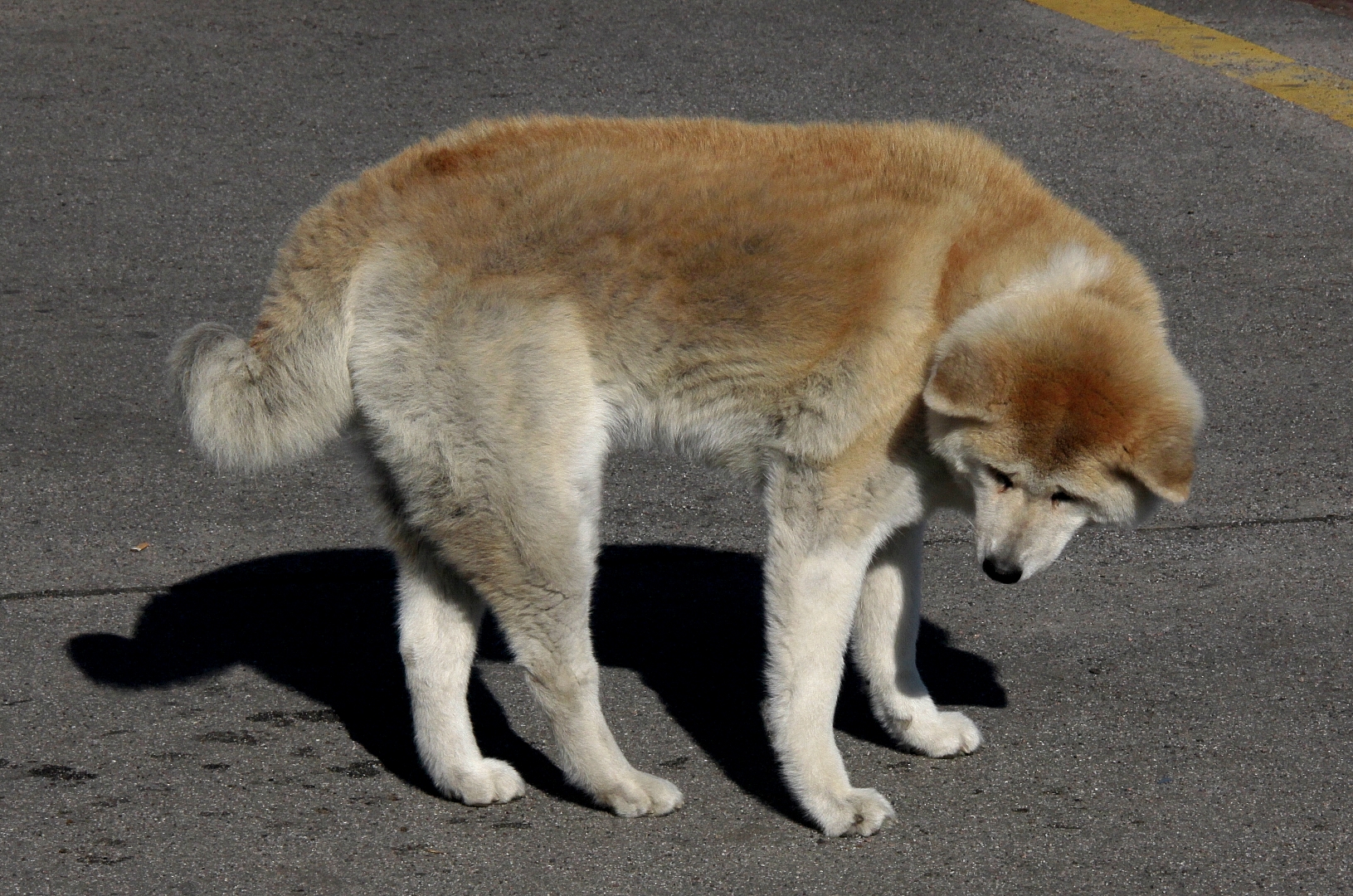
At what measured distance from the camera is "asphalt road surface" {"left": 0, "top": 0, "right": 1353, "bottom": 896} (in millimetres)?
3561

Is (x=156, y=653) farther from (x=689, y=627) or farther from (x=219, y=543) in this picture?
(x=689, y=627)

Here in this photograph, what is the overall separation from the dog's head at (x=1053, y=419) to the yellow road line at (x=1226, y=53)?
5930mm

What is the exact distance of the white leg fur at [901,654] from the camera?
3977mm

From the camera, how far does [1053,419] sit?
326 cm

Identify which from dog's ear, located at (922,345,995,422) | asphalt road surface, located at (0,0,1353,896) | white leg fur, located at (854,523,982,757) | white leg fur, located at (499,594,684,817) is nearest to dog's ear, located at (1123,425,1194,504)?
dog's ear, located at (922,345,995,422)

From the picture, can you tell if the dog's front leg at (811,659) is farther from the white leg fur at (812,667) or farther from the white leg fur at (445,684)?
the white leg fur at (445,684)

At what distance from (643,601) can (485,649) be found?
545mm

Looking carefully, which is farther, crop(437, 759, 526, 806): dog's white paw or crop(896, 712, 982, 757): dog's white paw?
crop(896, 712, 982, 757): dog's white paw

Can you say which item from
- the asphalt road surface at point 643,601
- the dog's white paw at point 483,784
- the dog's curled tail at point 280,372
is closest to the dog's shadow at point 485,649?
the asphalt road surface at point 643,601

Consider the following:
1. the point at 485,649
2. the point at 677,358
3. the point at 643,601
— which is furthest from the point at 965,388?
the point at 485,649

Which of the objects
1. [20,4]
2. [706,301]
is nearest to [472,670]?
[706,301]

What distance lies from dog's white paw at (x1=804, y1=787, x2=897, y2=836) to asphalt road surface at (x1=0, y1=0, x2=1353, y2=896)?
0.04m

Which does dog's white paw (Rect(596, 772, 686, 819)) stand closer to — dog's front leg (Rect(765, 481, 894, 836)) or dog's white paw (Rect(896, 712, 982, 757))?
dog's front leg (Rect(765, 481, 894, 836))

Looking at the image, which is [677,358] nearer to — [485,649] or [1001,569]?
[1001,569]
